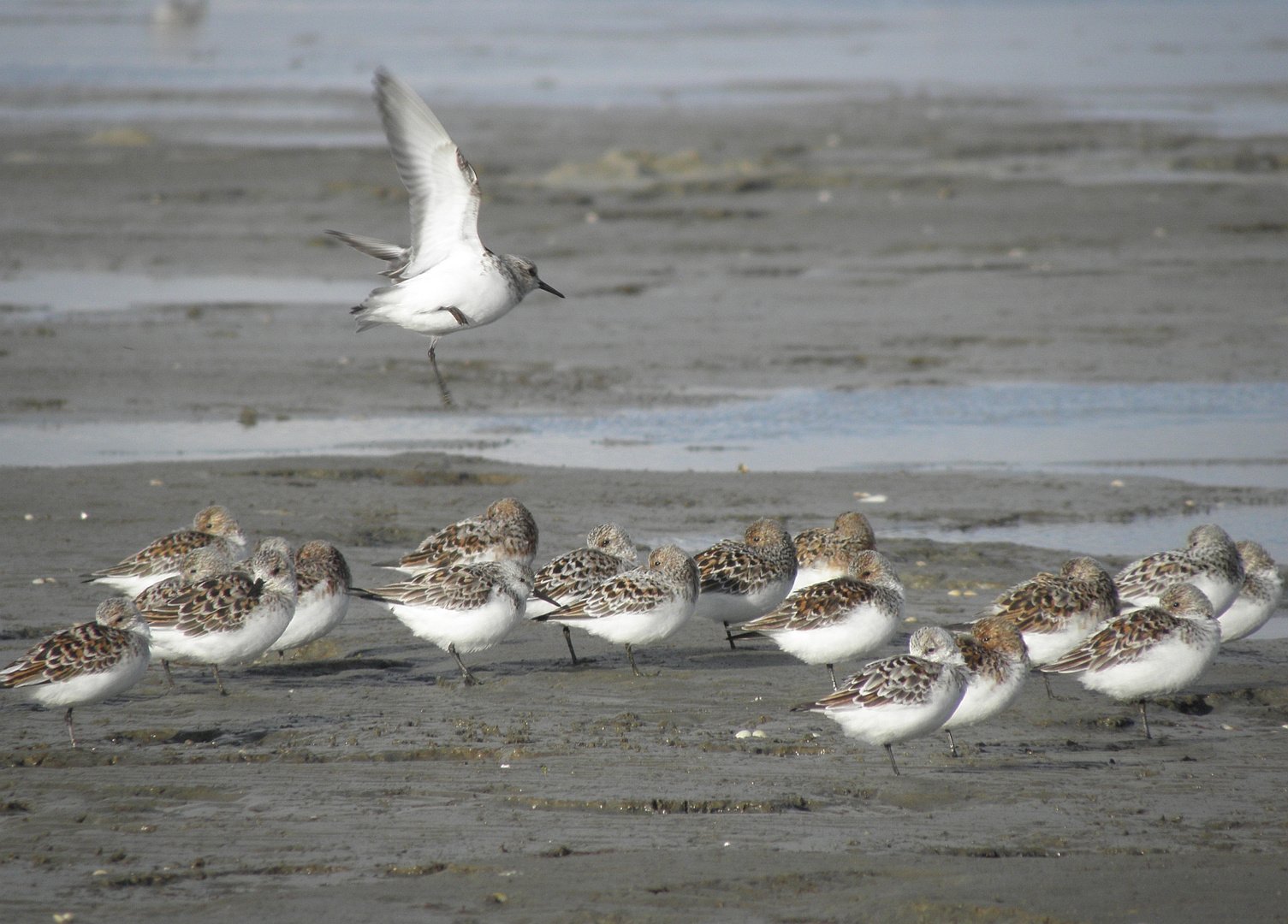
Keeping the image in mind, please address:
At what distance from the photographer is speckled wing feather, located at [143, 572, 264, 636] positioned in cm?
866

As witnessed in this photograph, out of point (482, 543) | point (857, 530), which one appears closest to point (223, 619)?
point (482, 543)

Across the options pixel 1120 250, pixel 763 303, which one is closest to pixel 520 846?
pixel 763 303

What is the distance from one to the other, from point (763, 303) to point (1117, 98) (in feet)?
95.3

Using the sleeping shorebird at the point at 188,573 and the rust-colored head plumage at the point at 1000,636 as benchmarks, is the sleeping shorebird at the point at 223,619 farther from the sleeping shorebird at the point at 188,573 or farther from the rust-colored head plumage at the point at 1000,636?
the rust-colored head plumage at the point at 1000,636

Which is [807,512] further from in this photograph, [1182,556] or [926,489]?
[1182,556]

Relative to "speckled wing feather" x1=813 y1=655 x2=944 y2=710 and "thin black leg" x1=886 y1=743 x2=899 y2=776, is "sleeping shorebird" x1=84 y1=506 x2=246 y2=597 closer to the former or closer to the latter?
"speckled wing feather" x1=813 y1=655 x2=944 y2=710

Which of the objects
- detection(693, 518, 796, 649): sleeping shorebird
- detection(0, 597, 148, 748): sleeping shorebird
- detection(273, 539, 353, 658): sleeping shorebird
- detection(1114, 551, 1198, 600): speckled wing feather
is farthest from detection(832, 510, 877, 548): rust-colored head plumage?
detection(0, 597, 148, 748): sleeping shorebird

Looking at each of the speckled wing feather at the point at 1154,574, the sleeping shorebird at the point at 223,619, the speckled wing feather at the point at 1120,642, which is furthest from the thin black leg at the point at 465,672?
the speckled wing feather at the point at 1154,574

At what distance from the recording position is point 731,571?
389 inches

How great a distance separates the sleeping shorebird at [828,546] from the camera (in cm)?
1049

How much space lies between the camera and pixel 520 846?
6.72 m

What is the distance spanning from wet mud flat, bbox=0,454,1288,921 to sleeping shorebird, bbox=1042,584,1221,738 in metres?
0.27

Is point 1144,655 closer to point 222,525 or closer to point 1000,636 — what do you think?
point 1000,636

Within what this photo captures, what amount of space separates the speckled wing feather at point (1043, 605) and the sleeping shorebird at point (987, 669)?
0.93 meters
